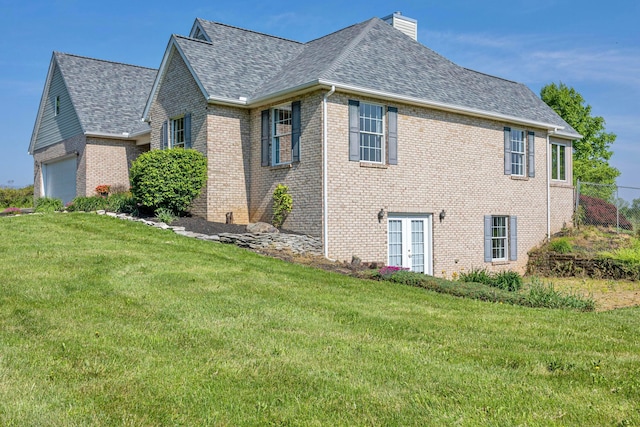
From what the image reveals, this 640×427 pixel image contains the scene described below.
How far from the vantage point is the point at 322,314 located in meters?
7.68

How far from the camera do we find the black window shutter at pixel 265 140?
54.1ft

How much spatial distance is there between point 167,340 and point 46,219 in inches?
475

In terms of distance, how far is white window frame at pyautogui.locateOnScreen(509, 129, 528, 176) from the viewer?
20141 mm

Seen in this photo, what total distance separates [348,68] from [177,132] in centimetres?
629

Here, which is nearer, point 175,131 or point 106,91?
point 175,131

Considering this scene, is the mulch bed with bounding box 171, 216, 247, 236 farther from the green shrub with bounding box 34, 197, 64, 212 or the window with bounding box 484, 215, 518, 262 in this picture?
the window with bounding box 484, 215, 518, 262

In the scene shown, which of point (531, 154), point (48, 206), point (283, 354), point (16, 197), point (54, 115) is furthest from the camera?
point (16, 197)

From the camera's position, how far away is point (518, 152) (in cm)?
2033

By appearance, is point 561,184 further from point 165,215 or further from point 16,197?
point 16,197

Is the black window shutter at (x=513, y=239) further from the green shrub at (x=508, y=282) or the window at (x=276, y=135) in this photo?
the window at (x=276, y=135)

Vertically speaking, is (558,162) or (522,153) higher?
(522,153)

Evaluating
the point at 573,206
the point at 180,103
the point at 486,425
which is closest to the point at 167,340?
the point at 486,425

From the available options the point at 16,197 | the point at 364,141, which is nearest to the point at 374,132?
the point at 364,141

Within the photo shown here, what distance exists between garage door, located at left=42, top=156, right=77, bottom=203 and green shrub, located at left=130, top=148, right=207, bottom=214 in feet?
32.6
